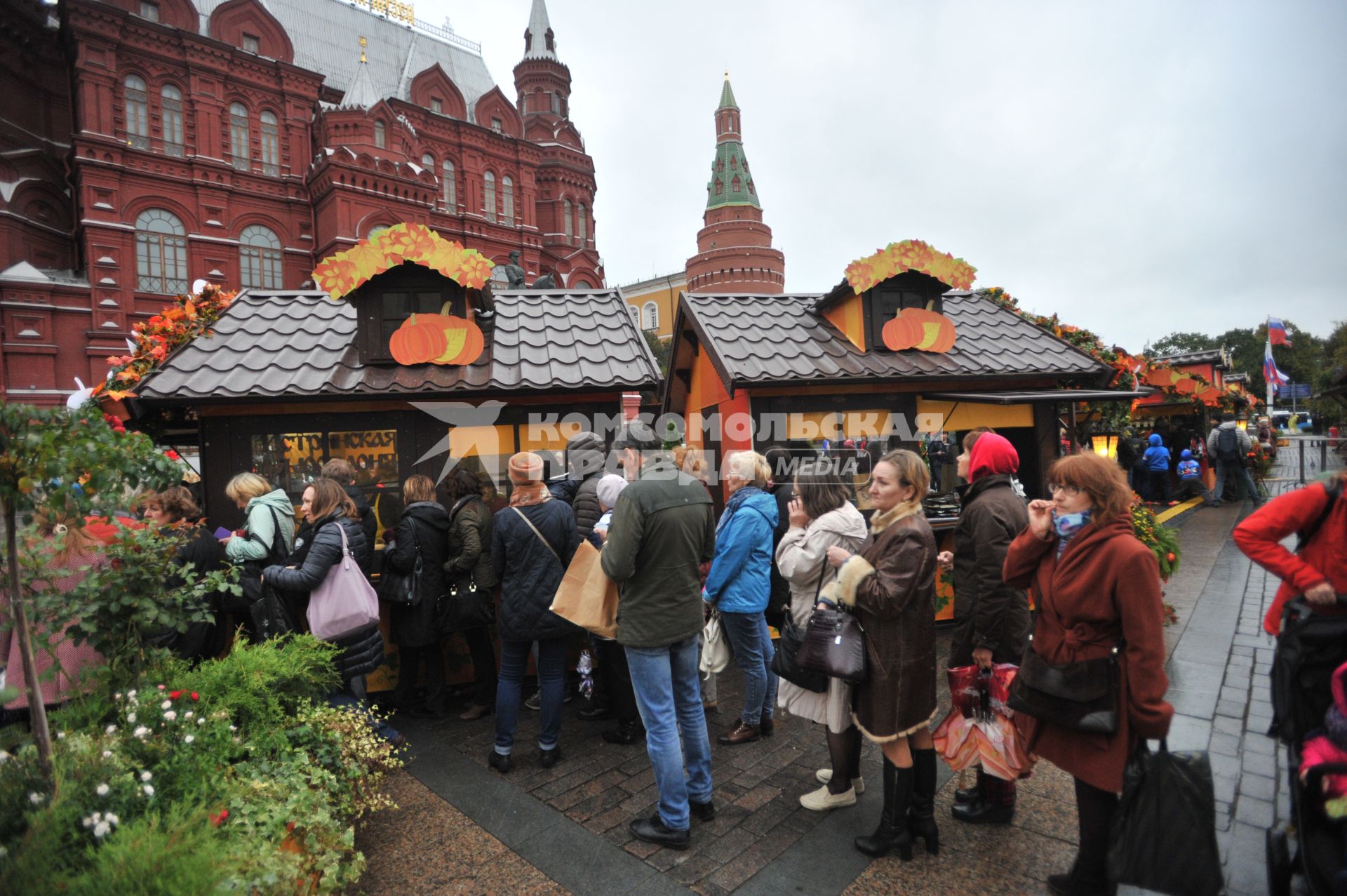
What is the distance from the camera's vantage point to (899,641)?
2.96 meters

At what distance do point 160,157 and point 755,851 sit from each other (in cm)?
3567

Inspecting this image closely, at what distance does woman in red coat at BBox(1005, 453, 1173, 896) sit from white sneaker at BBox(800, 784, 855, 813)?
963mm

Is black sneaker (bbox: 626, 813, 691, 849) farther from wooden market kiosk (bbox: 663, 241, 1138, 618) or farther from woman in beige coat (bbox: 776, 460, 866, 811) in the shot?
wooden market kiosk (bbox: 663, 241, 1138, 618)

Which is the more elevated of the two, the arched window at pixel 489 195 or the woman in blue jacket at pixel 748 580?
the arched window at pixel 489 195

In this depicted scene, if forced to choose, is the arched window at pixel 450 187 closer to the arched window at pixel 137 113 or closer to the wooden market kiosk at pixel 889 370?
the arched window at pixel 137 113

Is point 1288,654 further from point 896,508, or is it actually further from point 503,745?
point 503,745

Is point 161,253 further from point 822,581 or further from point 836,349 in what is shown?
point 822,581

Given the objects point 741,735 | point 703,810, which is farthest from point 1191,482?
point 703,810

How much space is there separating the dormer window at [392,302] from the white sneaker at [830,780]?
499 centimetres

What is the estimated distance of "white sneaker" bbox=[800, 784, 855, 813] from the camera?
342 centimetres

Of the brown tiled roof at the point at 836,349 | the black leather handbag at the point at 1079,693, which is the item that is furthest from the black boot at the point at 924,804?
the brown tiled roof at the point at 836,349

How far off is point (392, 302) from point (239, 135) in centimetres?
3231

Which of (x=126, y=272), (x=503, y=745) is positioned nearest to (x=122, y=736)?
(x=503, y=745)

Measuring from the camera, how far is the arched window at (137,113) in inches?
1064
